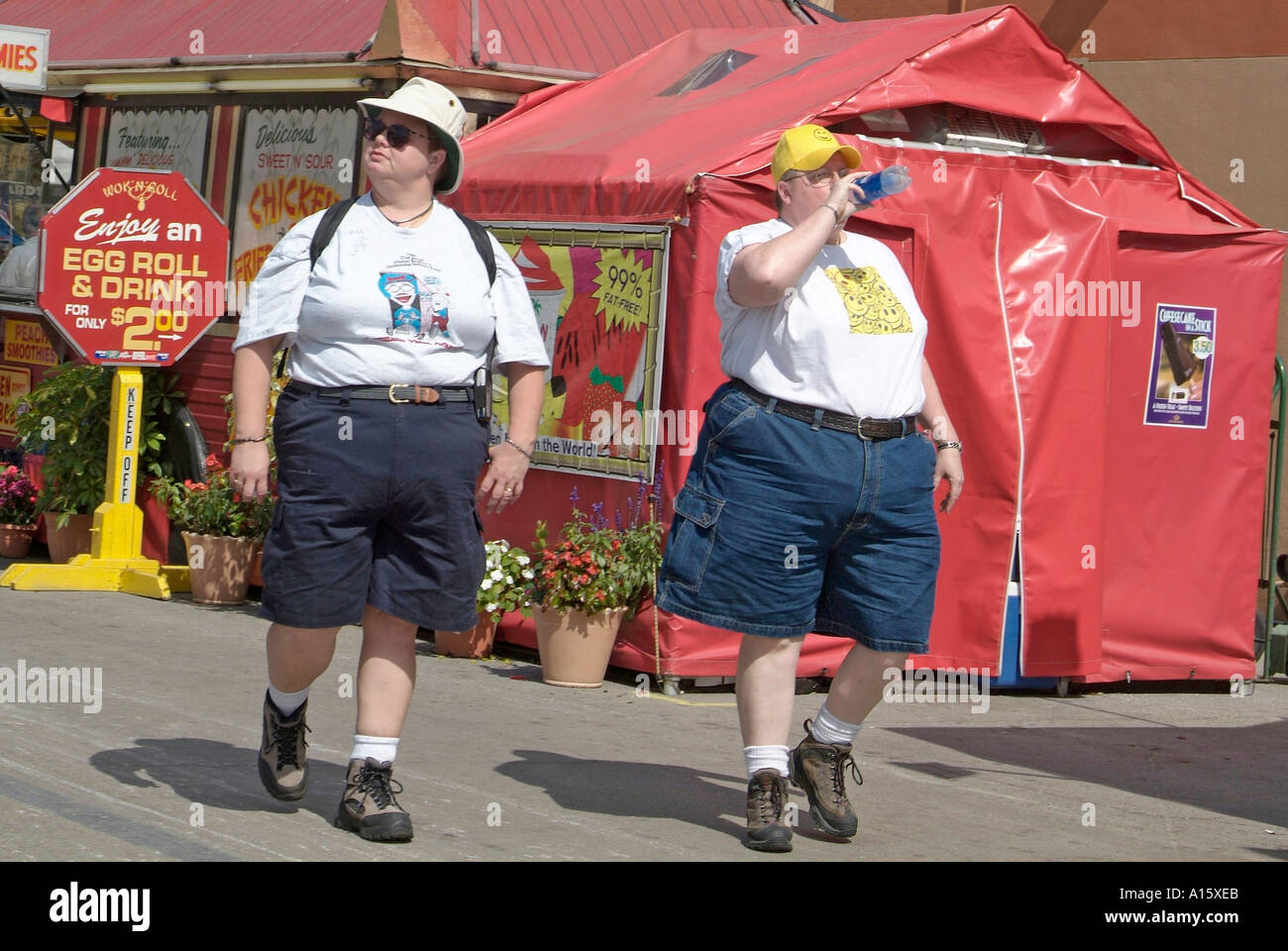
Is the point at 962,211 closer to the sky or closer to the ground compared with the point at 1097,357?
closer to the sky

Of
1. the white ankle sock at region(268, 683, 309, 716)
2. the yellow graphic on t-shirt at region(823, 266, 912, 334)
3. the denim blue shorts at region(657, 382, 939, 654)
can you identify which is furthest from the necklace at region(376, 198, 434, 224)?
the white ankle sock at region(268, 683, 309, 716)

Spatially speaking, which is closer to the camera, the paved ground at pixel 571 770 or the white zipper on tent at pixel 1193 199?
the paved ground at pixel 571 770

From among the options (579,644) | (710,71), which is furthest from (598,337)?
(710,71)

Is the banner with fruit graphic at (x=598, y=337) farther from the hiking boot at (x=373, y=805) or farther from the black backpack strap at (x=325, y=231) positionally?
the hiking boot at (x=373, y=805)

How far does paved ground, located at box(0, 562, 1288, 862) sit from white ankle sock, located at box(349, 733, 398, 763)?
23 centimetres

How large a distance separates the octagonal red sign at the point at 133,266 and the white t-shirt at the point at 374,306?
5615 mm

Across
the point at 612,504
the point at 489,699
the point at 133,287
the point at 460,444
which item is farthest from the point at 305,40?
the point at 460,444

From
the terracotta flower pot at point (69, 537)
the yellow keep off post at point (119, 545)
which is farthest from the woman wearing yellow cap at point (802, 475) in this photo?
the terracotta flower pot at point (69, 537)

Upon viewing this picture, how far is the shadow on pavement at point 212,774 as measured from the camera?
547 cm

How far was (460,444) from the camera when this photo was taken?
16.8 feet

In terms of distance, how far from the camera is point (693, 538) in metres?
5.36

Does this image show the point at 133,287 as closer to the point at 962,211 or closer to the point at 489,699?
the point at 489,699

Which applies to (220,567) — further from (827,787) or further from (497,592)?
(827,787)

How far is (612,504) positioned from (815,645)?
1093 mm
